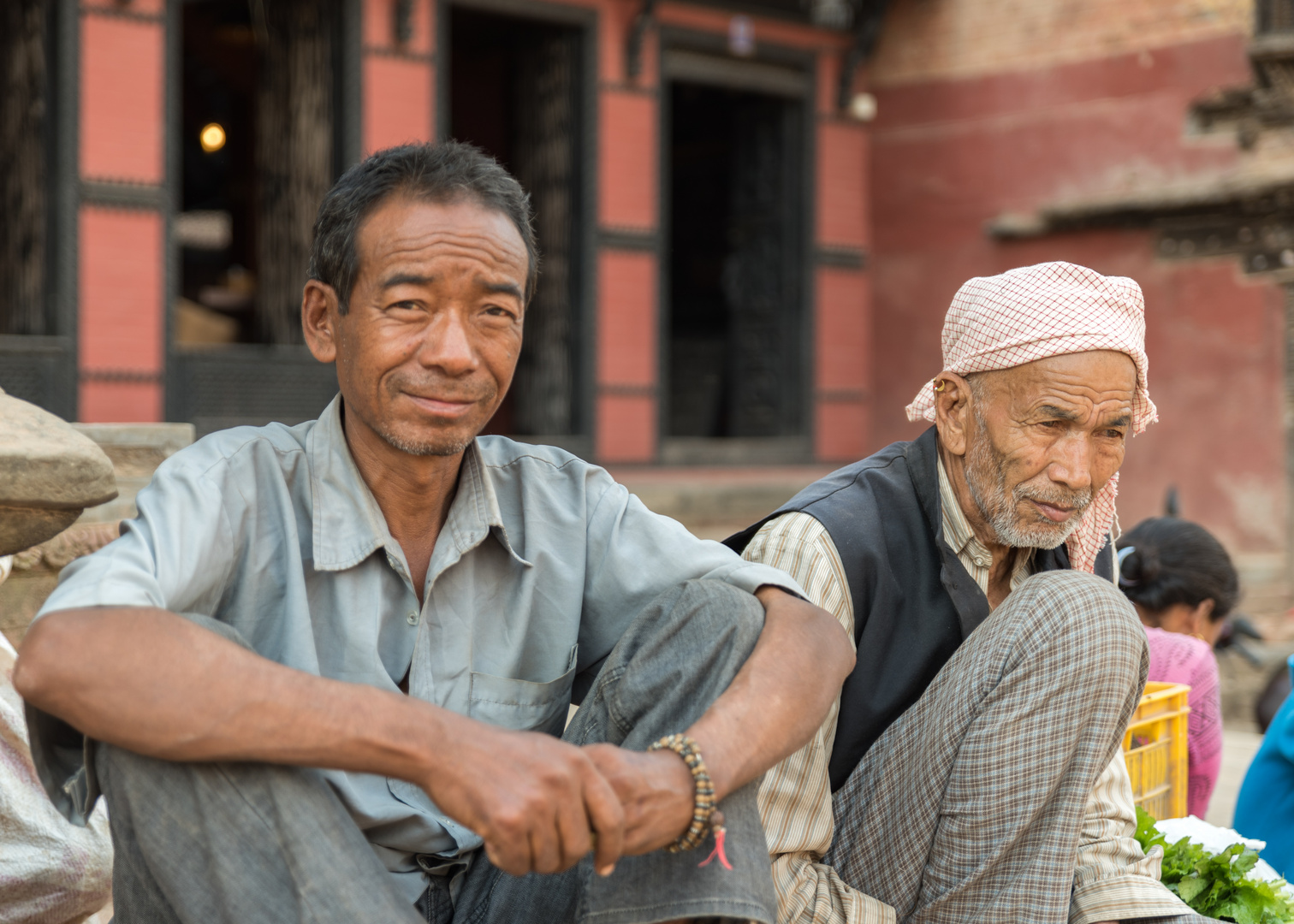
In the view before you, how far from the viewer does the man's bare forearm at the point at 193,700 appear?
1452 mm

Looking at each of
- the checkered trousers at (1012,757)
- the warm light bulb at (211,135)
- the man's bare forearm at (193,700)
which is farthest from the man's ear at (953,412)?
the warm light bulb at (211,135)

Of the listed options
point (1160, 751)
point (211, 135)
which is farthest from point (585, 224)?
point (1160, 751)

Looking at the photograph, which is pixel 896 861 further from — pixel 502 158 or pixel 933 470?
pixel 502 158

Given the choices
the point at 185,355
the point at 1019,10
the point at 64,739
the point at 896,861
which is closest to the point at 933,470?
the point at 896,861

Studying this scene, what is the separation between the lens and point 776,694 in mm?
1739

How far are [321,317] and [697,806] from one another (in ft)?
3.25

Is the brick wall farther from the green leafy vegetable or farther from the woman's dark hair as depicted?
the green leafy vegetable

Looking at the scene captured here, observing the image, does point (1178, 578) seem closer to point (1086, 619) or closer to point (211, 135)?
point (1086, 619)

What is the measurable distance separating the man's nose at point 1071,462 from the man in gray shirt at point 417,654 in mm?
617

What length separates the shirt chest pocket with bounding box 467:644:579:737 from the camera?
191 centimetres

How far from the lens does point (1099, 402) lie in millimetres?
2271

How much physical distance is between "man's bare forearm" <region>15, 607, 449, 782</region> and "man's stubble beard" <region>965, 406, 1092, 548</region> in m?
1.17

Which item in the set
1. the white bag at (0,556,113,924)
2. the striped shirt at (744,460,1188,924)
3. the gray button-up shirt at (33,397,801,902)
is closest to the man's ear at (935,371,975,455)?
the striped shirt at (744,460,1188,924)

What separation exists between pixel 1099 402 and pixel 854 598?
57 cm
